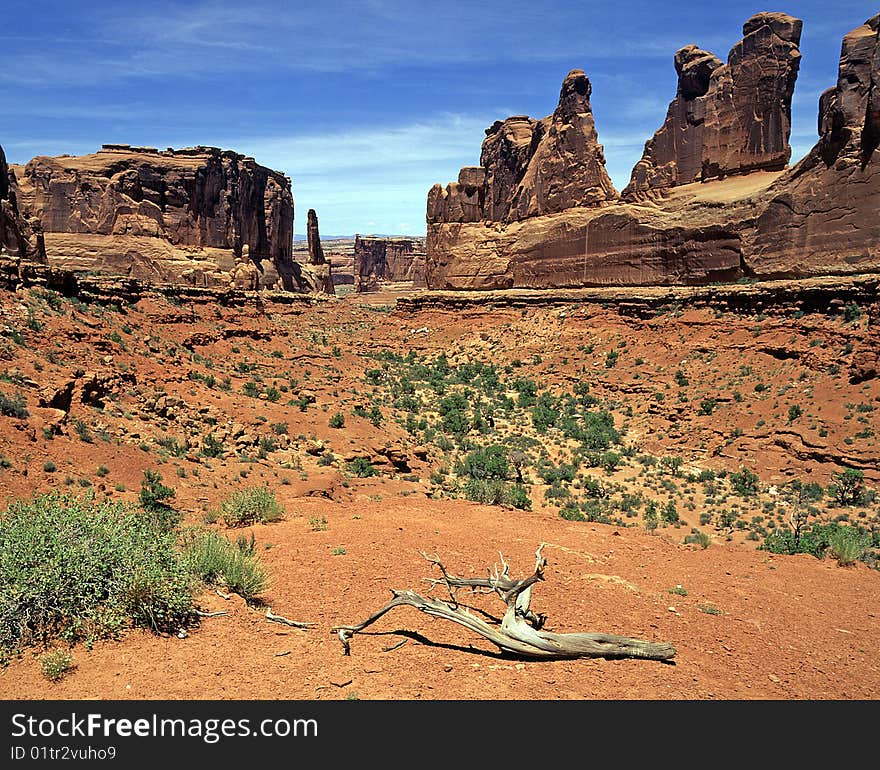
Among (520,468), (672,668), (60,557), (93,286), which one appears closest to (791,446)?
(520,468)

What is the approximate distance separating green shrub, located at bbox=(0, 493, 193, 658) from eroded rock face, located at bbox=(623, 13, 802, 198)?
107 ft

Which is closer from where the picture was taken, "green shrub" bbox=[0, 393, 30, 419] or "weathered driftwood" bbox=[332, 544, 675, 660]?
"weathered driftwood" bbox=[332, 544, 675, 660]

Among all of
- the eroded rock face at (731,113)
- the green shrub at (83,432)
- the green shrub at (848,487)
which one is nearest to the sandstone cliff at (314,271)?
the eroded rock face at (731,113)

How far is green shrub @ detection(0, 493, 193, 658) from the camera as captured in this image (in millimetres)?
4879

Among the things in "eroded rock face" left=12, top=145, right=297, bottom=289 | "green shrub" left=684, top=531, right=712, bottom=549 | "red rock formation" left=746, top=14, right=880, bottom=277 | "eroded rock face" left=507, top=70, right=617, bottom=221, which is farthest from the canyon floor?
"eroded rock face" left=12, top=145, right=297, bottom=289

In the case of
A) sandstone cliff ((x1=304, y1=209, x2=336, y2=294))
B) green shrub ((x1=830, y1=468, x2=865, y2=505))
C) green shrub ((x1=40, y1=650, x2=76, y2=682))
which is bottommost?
green shrub ((x1=830, y1=468, x2=865, y2=505))

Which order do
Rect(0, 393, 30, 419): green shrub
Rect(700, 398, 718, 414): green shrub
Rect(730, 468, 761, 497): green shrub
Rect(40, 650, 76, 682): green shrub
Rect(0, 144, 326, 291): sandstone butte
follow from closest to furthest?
Rect(40, 650, 76, 682): green shrub → Rect(0, 393, 30, 419): green shrub → Rect(730, 468, 761, 497): green shrub → Rect(700, 398, 718, 414): green shrub → Rect(0, 144, 326, 291): sandstone butte

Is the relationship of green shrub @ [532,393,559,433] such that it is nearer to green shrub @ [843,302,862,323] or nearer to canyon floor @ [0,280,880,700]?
canyon floor @ [0,280,880,700]

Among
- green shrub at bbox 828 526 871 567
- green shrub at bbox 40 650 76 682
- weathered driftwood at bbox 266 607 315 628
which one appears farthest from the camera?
green shrub at bbox 828 526 871 567

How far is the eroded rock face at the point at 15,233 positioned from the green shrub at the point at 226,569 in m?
25.0

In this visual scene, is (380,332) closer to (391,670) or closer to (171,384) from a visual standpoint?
(171,384)

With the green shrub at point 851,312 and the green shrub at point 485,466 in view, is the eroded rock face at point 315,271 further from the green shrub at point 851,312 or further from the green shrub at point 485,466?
the green shrub at point 851,312

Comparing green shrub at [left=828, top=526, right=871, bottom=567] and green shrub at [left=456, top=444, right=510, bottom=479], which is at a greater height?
green shrub at [left=828, top=526, right=871, bottom=567]

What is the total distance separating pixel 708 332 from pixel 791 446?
29.2 ft
